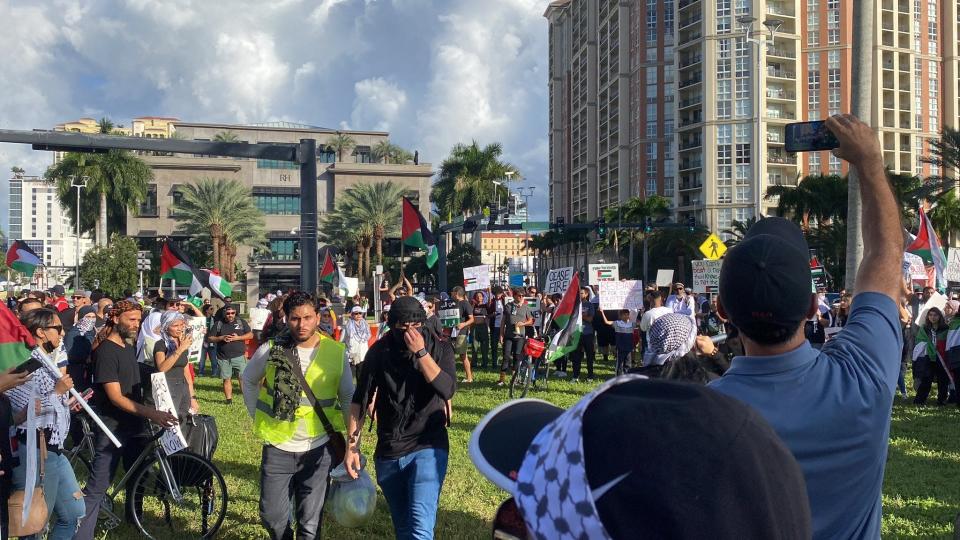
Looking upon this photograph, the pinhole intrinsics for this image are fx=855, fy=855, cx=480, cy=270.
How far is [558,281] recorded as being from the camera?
21.0 m

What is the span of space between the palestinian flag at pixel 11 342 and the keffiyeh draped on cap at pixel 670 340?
3.40m

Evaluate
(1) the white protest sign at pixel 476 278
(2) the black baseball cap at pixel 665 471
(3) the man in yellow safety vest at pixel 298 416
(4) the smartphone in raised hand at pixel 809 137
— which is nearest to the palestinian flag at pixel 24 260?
(1) the white protest sign at pixel 476 278

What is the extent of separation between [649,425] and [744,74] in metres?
80.5

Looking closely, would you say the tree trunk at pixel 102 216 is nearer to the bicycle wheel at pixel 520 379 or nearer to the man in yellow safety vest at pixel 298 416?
the bicycle wheel at pixel 520 379

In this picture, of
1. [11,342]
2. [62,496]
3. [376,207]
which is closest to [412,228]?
[62,496]

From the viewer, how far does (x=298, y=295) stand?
584cm

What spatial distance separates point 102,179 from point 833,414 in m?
68.4

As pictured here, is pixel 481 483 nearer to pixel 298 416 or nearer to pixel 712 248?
pixel 298 416

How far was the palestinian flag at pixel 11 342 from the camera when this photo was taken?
178 inches

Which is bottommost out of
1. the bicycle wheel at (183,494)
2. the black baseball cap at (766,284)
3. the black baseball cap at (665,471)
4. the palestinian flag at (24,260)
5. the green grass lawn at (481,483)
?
the green grass lawn at (481,483)

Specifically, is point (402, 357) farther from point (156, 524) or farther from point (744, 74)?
point (744, 74)

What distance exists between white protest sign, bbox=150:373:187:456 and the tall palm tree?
56.2 metres

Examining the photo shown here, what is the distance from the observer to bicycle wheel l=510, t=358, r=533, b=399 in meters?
15.7

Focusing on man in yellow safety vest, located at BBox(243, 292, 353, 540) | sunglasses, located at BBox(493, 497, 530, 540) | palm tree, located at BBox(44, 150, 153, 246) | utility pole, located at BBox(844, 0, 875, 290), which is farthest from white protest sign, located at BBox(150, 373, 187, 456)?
palm tree, located at BBox(44, 150, 153, 246)
